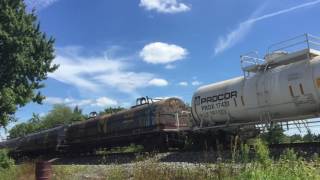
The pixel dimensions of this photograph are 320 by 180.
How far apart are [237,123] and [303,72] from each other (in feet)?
15.1

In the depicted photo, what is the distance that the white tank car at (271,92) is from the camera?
17188 mm

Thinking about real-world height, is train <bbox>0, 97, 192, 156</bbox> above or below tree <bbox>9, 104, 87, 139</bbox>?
below

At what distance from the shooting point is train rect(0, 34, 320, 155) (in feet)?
57.4

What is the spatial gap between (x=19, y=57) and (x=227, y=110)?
39.3ft

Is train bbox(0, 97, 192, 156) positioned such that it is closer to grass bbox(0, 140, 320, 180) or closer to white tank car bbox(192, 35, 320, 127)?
white tank car bbox(192, 35, 320, 127)

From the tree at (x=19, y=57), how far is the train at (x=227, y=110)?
233 inches

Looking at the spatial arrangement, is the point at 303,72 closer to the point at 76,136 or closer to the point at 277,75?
the point at 277,75

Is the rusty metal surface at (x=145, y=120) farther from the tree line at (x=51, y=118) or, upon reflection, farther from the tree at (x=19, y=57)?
the tree line at (x=51, y=118)

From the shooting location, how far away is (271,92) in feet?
60.8

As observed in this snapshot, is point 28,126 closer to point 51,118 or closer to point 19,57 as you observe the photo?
point 51,118

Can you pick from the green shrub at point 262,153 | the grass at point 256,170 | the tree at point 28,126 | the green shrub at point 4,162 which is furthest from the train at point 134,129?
the tree at point 28,126

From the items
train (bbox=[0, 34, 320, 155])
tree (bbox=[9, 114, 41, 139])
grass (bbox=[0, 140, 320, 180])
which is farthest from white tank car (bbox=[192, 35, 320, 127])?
tree (bbox=[9, 114, 41, 139])

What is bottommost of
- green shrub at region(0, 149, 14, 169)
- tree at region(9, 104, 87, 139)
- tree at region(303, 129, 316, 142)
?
green shrub at region(0, 149, 14, 169)

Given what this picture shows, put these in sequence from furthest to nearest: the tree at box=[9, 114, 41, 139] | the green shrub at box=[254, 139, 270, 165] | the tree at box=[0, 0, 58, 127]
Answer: the tree at box=[9, 114, 41, 139] < the tree at box=[0, 0, 58, 127] < the green shrub at box=[254, 139, 270, 165]
